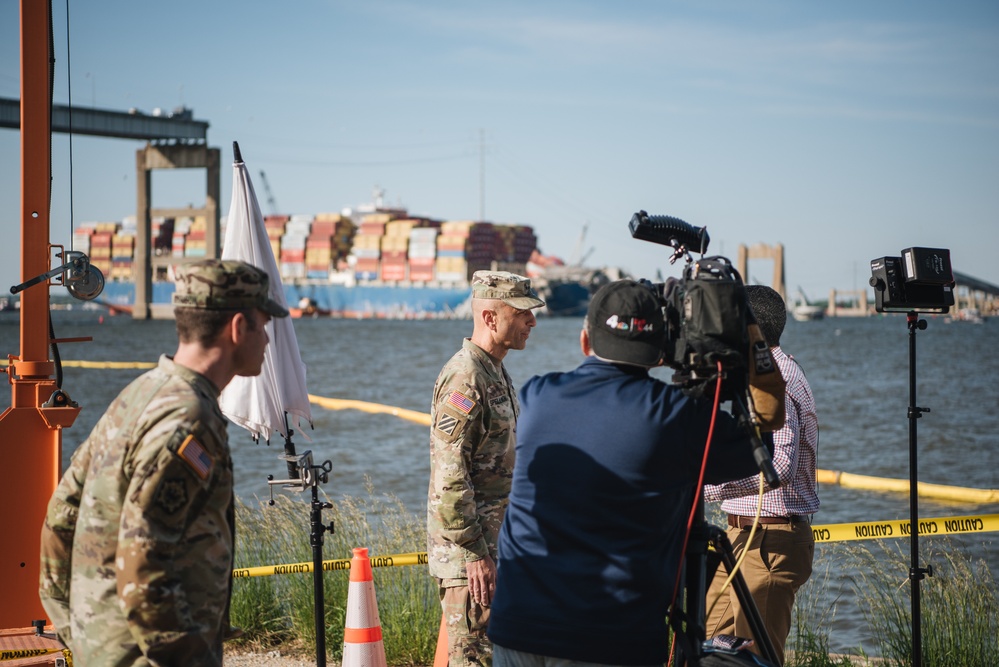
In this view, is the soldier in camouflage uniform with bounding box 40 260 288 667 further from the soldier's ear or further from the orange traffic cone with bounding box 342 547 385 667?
the orange traffic cone with bounding box 342 547 385 667

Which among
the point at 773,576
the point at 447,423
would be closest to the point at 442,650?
the point at 447,423

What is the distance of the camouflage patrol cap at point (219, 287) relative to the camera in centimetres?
236

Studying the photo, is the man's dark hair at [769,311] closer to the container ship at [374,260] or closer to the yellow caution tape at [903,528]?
the yellow caution tape at [903,528]

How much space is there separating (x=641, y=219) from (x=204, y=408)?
4.28 ft

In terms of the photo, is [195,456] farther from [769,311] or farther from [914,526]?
[914,526]

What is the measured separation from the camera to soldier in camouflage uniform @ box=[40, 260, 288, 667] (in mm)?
2225

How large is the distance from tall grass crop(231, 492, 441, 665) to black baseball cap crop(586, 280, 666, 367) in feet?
8.70

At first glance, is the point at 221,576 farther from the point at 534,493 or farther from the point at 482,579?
the point at 482,579

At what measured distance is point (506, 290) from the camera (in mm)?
3930

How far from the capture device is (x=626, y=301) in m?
2.51

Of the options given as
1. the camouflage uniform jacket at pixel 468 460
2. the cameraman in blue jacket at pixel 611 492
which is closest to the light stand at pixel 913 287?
the camouflage uniform jacket at pixel 468 460

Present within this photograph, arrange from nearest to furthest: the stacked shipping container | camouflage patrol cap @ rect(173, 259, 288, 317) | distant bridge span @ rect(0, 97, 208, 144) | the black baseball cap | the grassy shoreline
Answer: camouflage patrol cap @ rect(173, 259, 288, 317), the black baseball cap, the grassy shoreline, distant bridge span @ rect(0, 97, 208, 144), the stacked shipping container

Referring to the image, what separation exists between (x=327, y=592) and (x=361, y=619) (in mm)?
1712

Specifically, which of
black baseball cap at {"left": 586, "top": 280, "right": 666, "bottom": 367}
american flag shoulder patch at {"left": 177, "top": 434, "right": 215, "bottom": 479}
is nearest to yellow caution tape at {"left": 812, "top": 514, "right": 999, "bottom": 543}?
black baseball cap at {"left": 586, "top": 280, "right": 666, "bottom": 367}
